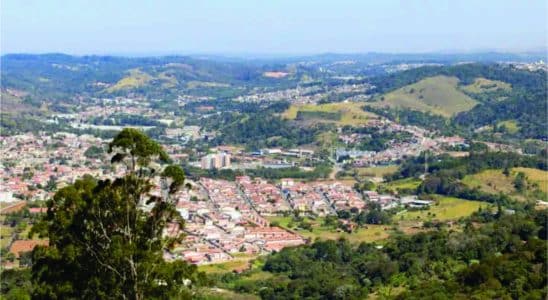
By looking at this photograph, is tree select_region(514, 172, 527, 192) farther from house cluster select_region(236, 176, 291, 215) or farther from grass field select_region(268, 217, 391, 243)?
house cluster select_region(236, 176, 291, 215)

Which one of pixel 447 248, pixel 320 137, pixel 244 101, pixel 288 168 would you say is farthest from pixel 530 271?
pixel 244 101

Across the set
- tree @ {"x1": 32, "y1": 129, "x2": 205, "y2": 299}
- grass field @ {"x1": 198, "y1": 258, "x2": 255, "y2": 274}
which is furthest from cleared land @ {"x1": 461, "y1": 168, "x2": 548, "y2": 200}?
tree @ {"x1": 32, "y1": 129, "x2": 205, "y2": 299}

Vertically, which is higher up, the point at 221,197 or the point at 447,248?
the point at 447,248

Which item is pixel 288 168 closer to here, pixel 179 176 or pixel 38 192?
pixel 38 192

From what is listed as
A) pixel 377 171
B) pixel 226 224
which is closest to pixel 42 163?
pixel 226 224

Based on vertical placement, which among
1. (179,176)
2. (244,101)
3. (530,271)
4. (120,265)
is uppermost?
(179,176)

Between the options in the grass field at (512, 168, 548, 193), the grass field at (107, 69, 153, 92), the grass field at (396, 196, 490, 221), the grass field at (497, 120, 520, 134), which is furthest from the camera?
the grass field at (107, 69, 153, 92)

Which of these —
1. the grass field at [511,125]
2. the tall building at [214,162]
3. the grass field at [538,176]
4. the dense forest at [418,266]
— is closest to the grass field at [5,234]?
the dense forest at [418,266]
